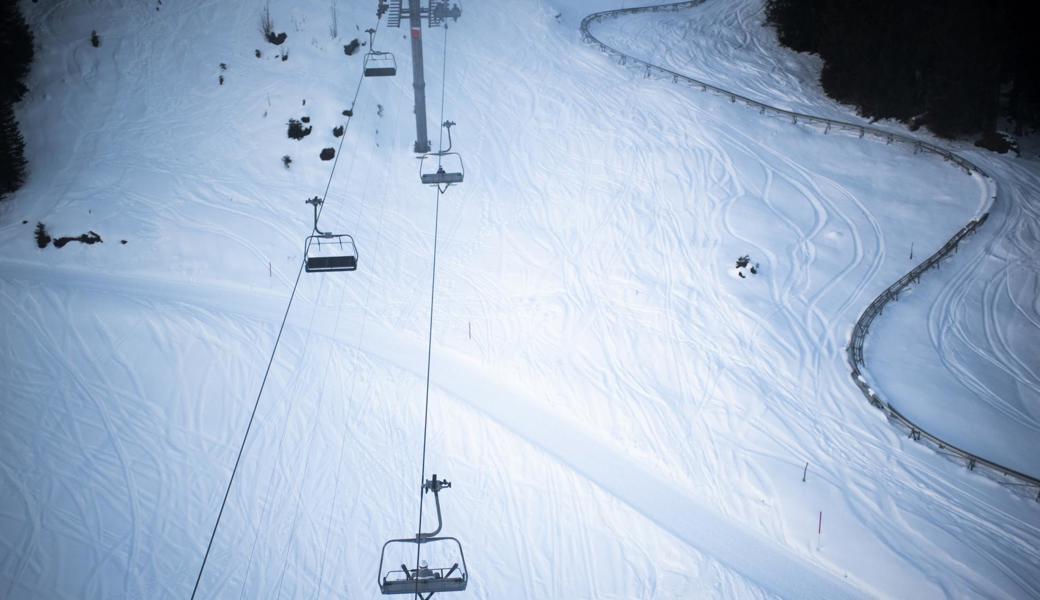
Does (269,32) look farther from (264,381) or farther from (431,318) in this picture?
(264,381)

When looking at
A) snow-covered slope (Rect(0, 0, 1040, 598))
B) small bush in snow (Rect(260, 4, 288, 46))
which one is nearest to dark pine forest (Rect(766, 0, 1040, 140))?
snow-covered slope (Rect(0, 0, 1040, 598))

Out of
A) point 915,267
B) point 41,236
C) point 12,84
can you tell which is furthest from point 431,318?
point 12,84

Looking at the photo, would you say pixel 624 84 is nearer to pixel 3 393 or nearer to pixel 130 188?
pixel 130 188

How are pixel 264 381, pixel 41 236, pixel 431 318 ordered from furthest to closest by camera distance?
pixel 41 236
pixel 431 318
pixel 264 381

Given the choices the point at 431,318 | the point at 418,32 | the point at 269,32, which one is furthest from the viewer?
the point at 269,32

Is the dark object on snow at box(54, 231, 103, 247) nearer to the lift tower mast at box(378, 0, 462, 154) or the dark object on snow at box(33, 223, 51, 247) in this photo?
the dark object on snow at box(33, 223, 51, 247)

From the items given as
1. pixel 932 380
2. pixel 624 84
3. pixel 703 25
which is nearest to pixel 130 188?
pixel 624 84
